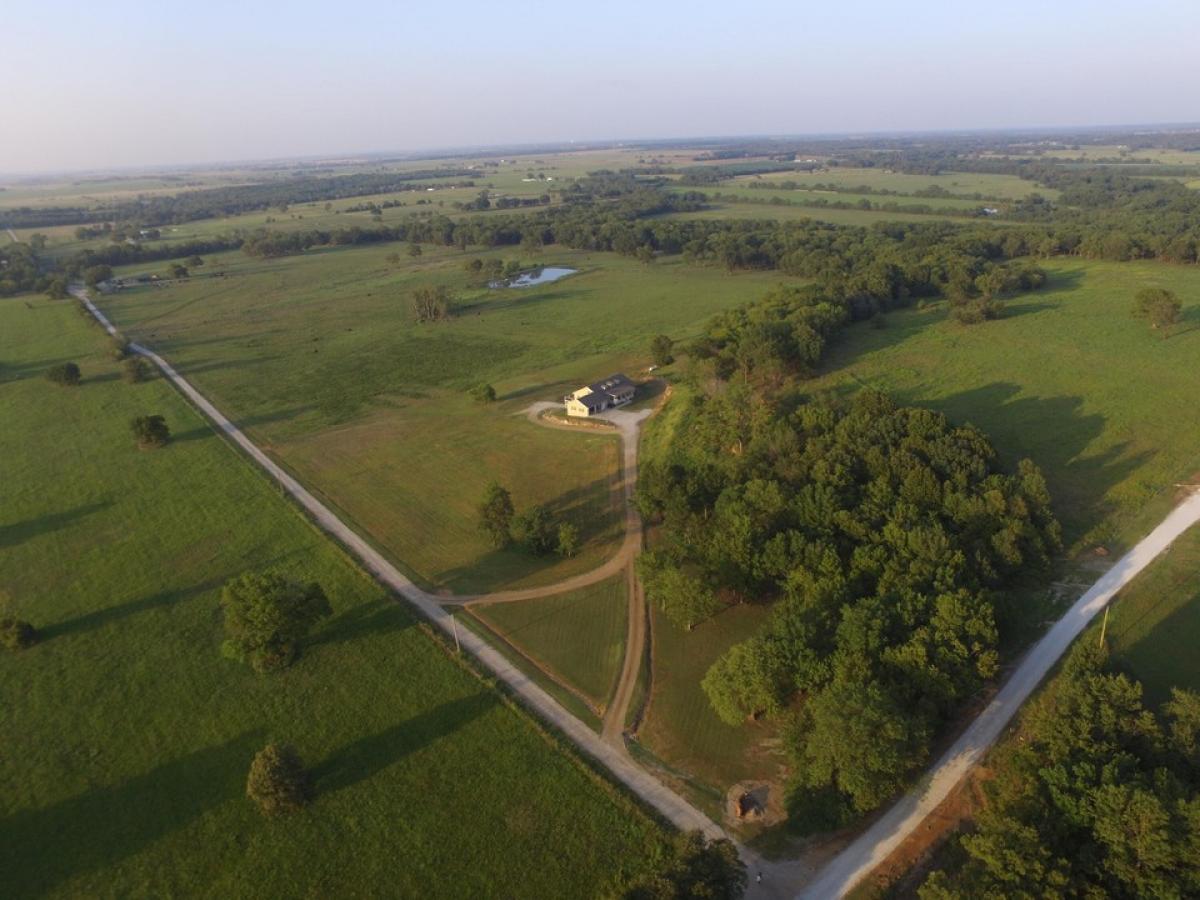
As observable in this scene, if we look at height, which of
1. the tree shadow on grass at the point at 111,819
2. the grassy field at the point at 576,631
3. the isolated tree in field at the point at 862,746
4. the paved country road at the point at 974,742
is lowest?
the grassy field at the point at 576,631

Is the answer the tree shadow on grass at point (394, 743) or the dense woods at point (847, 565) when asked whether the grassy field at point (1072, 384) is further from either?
the tree shadow on grass at point (394, 743)

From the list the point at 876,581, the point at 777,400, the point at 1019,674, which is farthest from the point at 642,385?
the point at 1019,674

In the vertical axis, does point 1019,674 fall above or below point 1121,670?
below

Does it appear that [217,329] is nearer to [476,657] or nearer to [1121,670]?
[476,657]

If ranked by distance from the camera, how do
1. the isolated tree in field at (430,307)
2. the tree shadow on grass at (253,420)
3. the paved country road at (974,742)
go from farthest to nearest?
the isolated tree in field at (430,307)
the tree shadow on grass at (253,420)
the paved country road at (974,742)

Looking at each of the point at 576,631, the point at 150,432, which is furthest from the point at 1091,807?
the point at 150,432

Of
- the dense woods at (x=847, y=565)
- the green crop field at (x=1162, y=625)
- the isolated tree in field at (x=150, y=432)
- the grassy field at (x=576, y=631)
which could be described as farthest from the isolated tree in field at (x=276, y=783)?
the isolated tree in field at (x=150, y=432)

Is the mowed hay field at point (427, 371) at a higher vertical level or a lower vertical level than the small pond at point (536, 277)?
higher
